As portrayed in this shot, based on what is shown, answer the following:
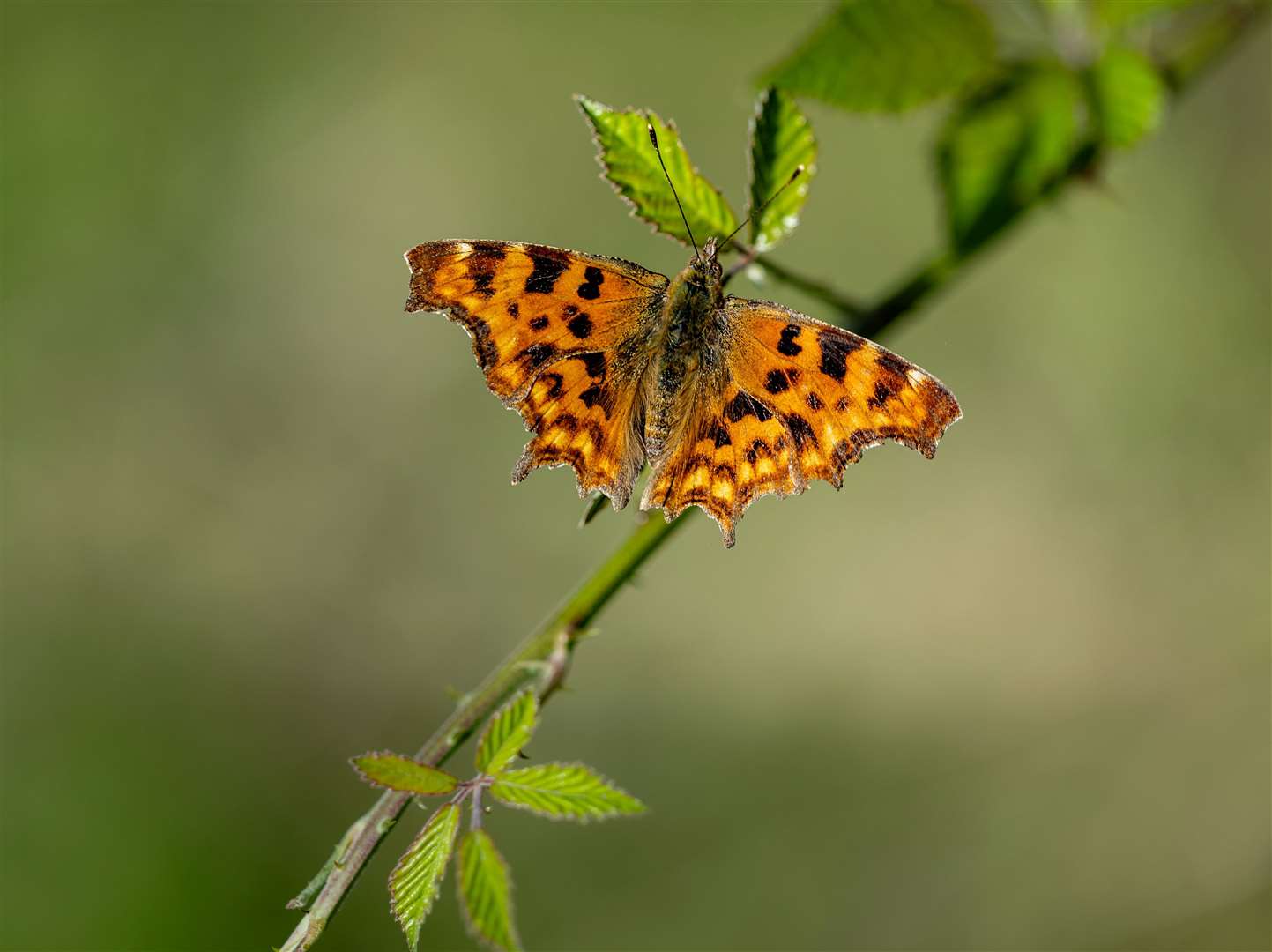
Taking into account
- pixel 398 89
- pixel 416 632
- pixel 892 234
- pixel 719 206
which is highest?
pixel 892 234

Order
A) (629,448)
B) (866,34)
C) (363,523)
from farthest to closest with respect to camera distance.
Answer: (363,523)
(629,448)
(866,34)

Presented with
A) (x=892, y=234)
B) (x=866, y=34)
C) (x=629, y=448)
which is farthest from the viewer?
(x=892, y=234)

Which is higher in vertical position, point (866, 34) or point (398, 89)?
point (398, 89)

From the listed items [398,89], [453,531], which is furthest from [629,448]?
[398,89]

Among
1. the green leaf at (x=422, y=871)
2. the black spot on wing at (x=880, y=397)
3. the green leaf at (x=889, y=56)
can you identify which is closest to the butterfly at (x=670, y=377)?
the black spot on wing at (x=880, y=397)

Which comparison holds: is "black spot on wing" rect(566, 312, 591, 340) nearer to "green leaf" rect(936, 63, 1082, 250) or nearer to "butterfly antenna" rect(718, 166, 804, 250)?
"butterfly antenna" rect(718, 166, 804, 250)

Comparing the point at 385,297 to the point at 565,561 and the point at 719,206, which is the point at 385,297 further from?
the point at 719,206
